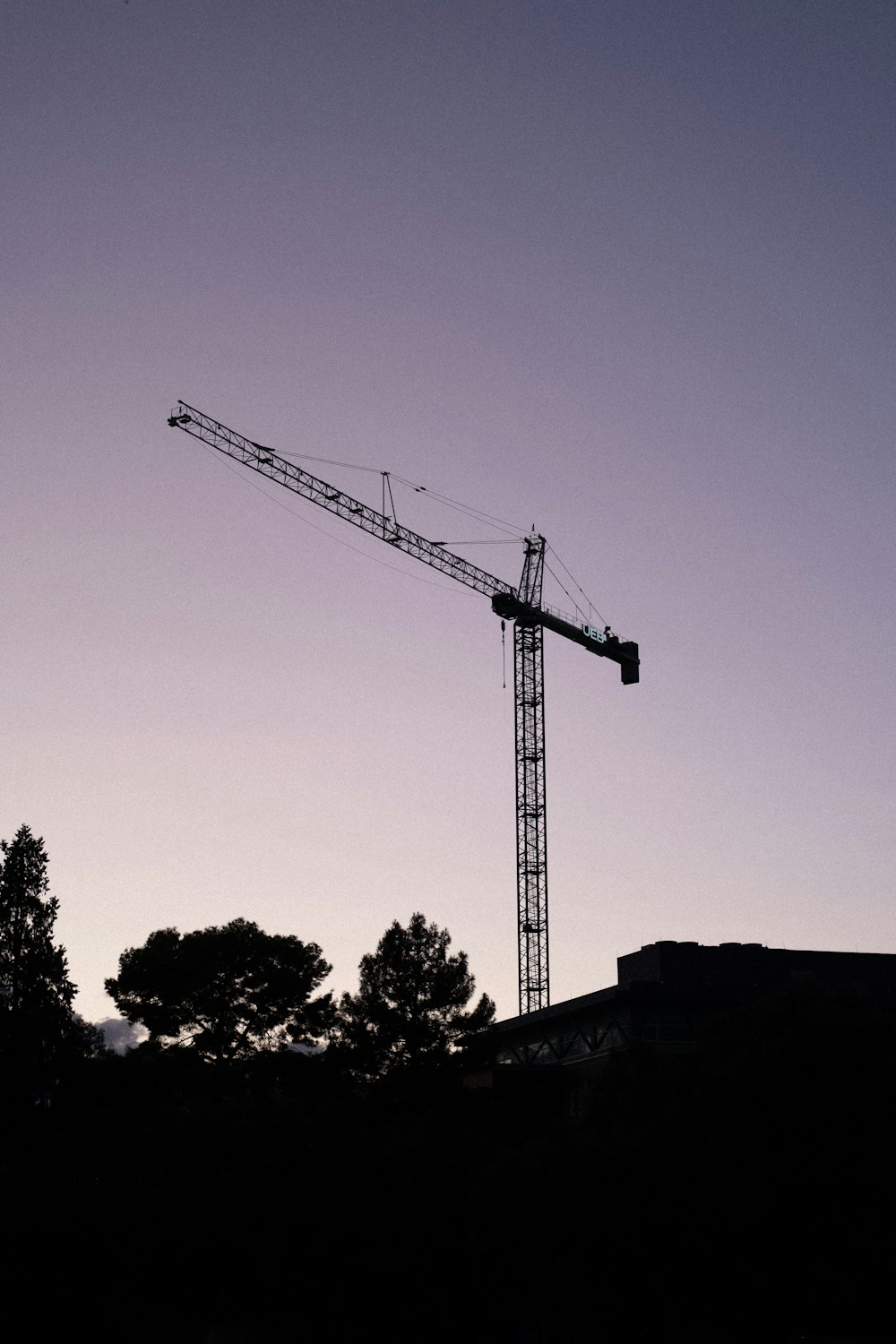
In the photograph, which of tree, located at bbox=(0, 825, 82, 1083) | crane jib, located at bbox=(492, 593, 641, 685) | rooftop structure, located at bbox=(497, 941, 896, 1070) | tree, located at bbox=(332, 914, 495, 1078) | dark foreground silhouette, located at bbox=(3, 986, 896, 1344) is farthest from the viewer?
crane jib, located at bbox=(492, 593, 641, 685)

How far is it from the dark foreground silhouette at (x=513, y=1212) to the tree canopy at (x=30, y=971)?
5139 millimetres

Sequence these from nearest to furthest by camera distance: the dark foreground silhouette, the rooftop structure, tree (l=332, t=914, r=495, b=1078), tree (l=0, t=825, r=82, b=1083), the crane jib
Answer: the dark foreground silhouette → tree (l=0, t=825, r=82, b=1083) → tree (l=332, t=914, r=495, b=1078) → the rooftop structure → the crane jib

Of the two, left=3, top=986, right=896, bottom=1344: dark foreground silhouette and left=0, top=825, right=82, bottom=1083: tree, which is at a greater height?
left=0, top=825, right=82, bottom=1083: tree

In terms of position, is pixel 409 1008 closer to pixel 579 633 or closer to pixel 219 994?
pixel 219 994

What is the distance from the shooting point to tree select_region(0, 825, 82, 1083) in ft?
223

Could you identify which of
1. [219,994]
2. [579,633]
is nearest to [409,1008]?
[219,994]

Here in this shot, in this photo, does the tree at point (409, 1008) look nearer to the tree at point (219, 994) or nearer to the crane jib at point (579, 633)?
the tree at point (219, 994)

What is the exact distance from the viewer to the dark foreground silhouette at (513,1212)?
48062 millimetres

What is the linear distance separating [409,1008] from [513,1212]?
2548cm

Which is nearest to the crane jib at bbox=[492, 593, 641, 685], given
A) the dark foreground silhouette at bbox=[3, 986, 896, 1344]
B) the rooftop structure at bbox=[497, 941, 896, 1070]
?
the rooftop structure at bbox=[497, 941, 896, 1070]

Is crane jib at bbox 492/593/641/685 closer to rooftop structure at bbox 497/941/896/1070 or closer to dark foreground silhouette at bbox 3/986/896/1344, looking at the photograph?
rooftop structure at bbox 497/941/896/1070

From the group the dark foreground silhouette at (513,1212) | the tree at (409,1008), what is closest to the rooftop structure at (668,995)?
the tree at (409,1008)

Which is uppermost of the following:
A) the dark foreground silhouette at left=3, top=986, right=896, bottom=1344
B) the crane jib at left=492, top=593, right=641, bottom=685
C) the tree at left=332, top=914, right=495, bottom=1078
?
the crane jib at left=492, top=593, right=641, bottom=685

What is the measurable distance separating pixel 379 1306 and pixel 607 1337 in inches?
376
